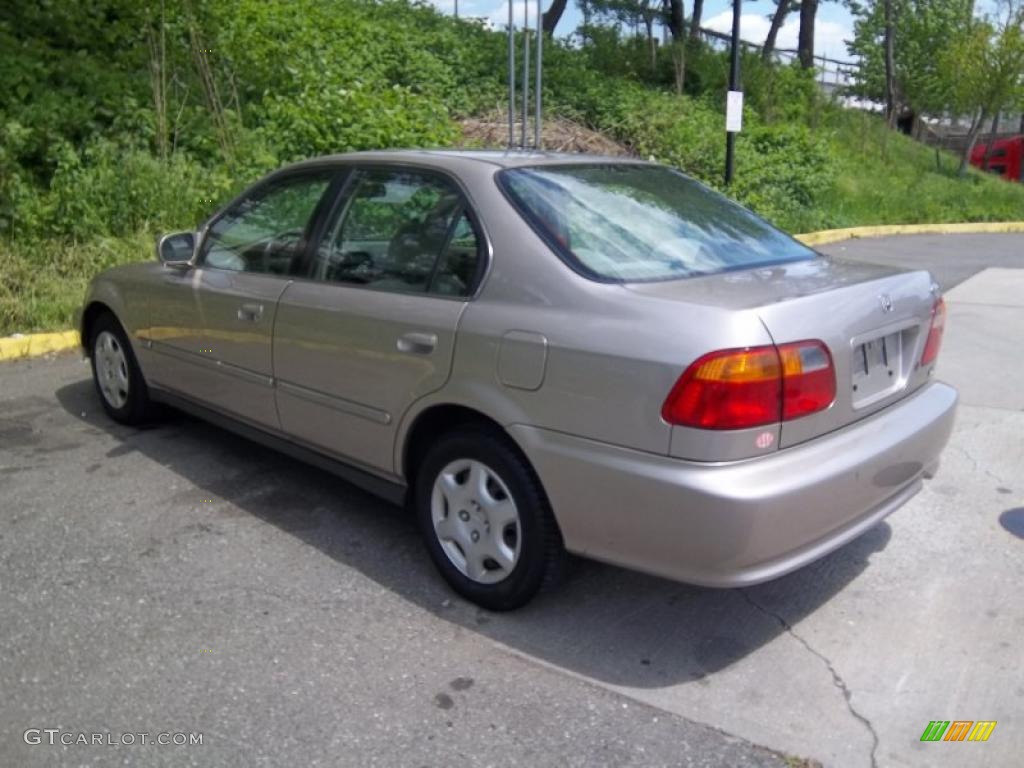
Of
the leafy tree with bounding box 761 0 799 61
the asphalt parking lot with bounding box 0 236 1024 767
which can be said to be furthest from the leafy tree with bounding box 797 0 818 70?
the asphalt parking lot with bounding box 0 236 1024 767

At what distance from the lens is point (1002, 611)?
11.4 ft

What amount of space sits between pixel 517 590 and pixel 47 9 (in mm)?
9899

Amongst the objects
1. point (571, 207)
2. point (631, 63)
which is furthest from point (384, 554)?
point (631, 63)

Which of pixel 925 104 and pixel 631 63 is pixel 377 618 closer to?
pixel 631 63

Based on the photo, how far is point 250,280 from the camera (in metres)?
4.36

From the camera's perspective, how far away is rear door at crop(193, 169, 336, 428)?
167 inches

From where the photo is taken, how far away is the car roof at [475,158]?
3791mm

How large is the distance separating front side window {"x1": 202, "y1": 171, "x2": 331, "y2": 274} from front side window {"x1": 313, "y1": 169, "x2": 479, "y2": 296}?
22cm

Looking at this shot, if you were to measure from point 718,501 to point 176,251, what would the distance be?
3180 millimetres

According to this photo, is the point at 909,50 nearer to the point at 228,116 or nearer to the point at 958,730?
the point at 228,116

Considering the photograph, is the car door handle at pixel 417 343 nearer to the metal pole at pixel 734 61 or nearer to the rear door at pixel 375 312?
the rear door at pixel 375 312

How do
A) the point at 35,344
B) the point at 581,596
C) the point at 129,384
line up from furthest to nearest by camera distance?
1. the point at 35,344
2. the point at 129,384
3. the point at 581,596

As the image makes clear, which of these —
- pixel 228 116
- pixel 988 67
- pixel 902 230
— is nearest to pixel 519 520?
pixel 228 116

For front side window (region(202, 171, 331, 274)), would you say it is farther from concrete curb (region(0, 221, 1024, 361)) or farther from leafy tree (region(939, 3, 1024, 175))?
leafy tree (region(939, 3, 1024, 175))
